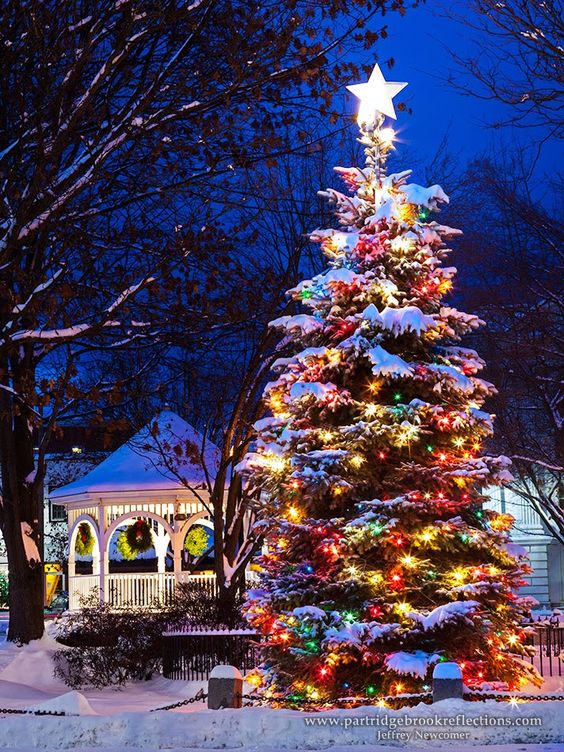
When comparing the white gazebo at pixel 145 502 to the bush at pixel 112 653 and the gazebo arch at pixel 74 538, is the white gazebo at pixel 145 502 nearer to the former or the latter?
the gazebo arch at pixel 74 538

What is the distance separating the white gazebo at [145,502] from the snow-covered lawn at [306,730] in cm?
1333

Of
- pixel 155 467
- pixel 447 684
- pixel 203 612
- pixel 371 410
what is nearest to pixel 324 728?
pixel 447 684

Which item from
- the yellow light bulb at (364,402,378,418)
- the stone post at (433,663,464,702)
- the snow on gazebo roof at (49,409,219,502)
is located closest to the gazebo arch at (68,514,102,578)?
the snow on gazebo roof at (49,409,219,502)

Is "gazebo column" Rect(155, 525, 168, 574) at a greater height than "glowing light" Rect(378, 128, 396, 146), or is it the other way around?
"glowing light" Rect(378, 128, 396, 146)

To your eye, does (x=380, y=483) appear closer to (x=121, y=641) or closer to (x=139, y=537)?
(x=121, y=641)

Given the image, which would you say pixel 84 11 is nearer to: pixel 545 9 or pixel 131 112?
pixel 131 112

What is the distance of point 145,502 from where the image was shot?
24781 millimetres

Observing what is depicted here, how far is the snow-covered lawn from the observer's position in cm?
935

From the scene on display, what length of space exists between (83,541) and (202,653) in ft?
30.8

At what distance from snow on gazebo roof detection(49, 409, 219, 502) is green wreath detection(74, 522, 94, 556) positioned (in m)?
1.00

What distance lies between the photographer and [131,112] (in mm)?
11633

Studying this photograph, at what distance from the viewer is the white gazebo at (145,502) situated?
2420cm

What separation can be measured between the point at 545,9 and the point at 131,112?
4.68 m

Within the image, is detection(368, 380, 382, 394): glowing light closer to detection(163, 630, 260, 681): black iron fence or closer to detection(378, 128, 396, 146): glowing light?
detection(378, 128, 396, 146): glowing light
